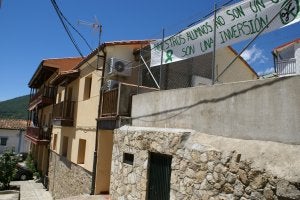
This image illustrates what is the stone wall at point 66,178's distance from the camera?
13059 mm

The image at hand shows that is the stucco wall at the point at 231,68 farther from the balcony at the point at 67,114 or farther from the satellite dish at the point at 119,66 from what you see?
the balcony at the point at 67,114

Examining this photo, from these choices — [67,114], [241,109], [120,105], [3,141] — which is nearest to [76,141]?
[67,114]

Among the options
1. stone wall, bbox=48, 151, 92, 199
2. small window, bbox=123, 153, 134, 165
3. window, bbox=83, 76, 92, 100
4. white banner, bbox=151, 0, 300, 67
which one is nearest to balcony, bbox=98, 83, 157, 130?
small window, bbox=123, 153, 134, 165

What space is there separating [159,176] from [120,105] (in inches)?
130

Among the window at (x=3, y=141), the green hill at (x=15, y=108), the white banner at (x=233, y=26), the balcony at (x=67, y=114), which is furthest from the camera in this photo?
the green hill at (x=15, y=108)

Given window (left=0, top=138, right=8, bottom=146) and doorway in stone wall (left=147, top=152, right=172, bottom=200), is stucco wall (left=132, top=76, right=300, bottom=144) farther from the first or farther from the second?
window (left=0, top=138, right=8, bottom=146)

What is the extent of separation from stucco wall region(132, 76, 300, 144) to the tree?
53.3ft

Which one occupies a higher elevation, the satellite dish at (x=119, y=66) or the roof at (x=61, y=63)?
the roof at (x=61, y=63)

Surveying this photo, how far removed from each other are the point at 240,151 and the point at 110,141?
309 inches

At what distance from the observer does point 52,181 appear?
19.6 m

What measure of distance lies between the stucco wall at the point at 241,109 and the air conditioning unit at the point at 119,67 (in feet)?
12.6

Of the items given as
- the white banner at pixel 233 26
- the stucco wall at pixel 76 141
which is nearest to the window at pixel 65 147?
the stucco wall at pixel 76 141

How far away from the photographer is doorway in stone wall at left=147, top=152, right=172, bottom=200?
7.10 metres

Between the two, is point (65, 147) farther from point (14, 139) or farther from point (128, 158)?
point (14, 139)
